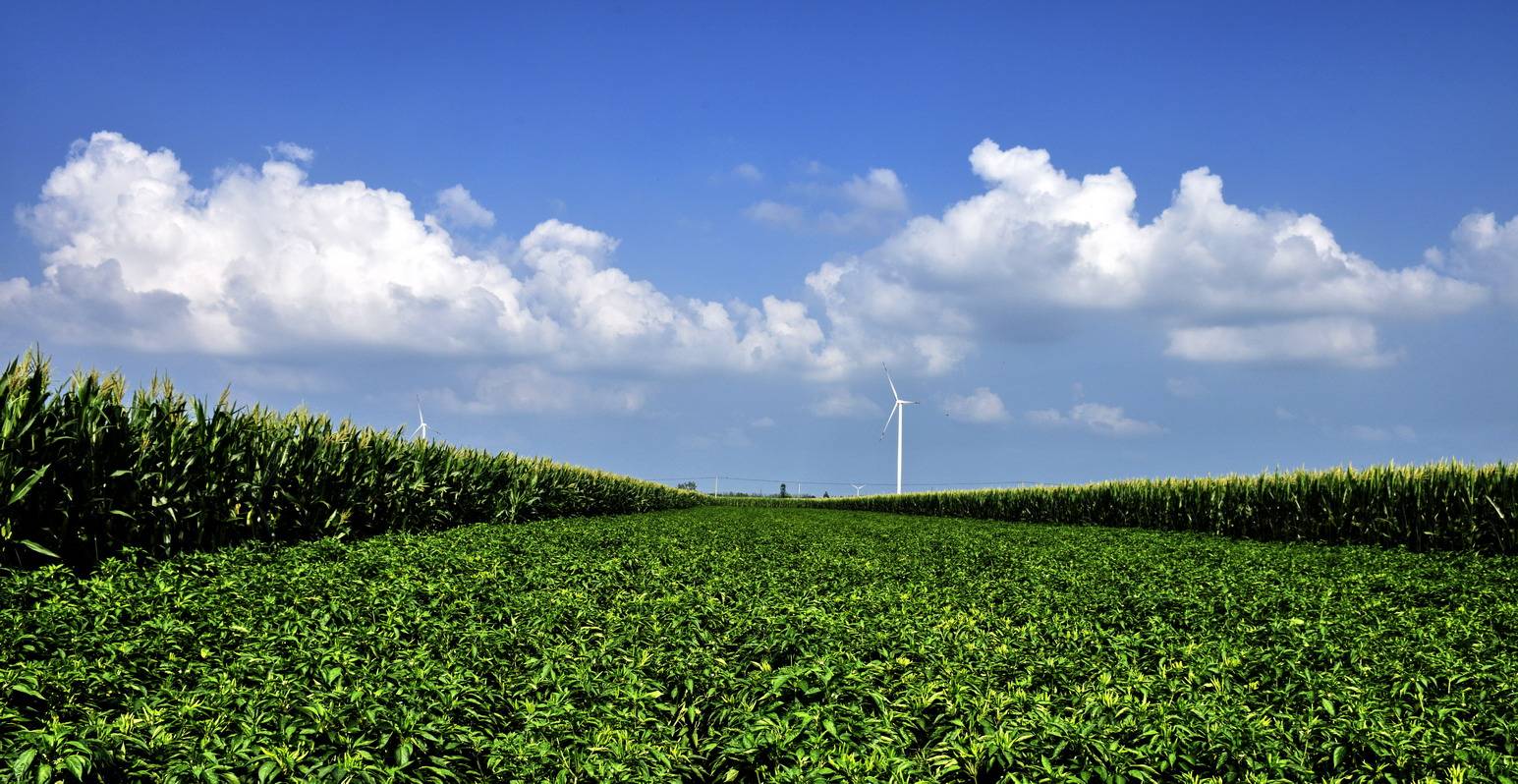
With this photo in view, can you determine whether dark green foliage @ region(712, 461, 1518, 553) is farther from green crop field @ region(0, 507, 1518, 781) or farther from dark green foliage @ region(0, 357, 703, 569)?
dark green foliage @ region(0, 357, 703, 569)

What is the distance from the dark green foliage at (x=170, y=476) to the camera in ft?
33.1

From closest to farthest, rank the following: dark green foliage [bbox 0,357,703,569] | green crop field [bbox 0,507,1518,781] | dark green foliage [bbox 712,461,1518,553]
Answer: green crop field [bbox 0,507,1518,781] < dark green foliage [bbox 0,357,703,569] < dark green foliage [bbox 712,461,1518,553]

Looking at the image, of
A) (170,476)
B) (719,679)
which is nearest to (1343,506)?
(719,679)

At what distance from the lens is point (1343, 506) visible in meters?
21.8

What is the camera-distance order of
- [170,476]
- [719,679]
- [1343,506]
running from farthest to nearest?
[1343,506]
[170,476]
[719,679]

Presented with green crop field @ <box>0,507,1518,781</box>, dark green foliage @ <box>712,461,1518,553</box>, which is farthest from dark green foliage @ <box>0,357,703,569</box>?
dark green foliage @ <box>712,461,1518,553</box>

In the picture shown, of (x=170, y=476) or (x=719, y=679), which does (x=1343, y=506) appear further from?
(x=170, y=476)

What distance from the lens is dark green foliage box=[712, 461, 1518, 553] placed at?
1862 cm

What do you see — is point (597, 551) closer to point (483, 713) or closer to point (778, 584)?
point (778, 584)

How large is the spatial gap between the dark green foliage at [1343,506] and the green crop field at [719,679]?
9.41 m

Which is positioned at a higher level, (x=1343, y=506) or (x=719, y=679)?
(x=1343, y=506)

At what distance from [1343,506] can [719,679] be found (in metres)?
22.0

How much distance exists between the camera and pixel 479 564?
1150 cm

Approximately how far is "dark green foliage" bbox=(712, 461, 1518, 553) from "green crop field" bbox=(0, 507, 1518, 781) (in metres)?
9.41
